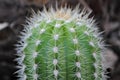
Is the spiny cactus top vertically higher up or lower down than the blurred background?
lower down

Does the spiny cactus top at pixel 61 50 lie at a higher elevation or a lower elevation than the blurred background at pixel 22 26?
lower

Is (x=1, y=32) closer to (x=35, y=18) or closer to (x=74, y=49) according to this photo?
(x=35, y=18)

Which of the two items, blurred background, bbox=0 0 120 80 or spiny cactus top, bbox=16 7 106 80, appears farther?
blurred background, bbox=0 0 120 80

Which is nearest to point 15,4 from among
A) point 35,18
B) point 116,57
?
point 116,57

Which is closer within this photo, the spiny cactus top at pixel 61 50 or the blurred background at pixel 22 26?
the spiny cactus top at pixel 61 50
